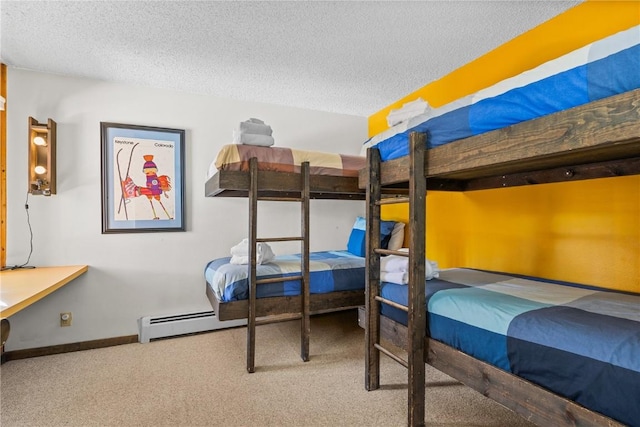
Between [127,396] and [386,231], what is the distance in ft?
8.58

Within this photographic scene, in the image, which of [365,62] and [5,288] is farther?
[365,62]

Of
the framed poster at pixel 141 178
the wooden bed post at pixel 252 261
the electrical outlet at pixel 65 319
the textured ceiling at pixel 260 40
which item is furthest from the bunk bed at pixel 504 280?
the electrical outlet at pixel 65 319

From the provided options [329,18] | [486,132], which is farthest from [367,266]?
[329,18]

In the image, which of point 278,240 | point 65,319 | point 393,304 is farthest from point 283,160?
point 65,319

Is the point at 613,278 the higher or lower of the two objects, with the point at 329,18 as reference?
lower

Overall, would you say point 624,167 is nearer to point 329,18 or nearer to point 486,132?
point 486,132

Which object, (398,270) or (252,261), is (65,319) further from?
(398,270)

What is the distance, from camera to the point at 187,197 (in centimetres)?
347

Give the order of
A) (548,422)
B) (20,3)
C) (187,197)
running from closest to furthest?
1. (548,422)
2. (20,3)
3. (187,197)

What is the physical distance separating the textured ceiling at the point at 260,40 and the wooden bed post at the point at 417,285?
1.10 m

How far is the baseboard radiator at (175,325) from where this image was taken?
3158mm

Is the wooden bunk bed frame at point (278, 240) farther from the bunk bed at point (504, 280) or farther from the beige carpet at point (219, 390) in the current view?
the bunk bed at point (504, 280)

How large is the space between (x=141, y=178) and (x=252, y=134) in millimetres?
1474

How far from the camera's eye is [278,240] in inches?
102
